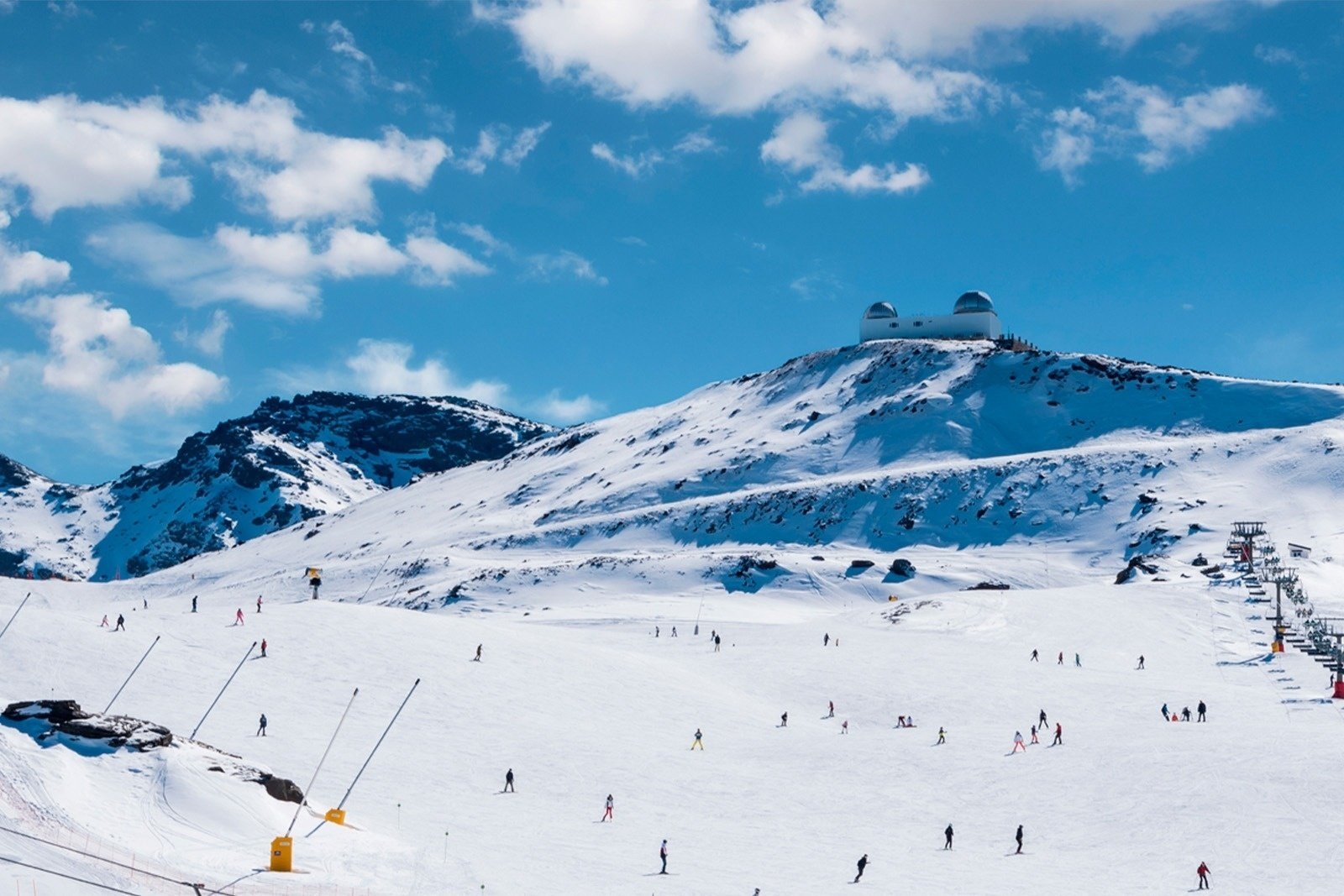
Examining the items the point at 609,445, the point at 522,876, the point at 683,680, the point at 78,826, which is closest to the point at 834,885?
the point at 522,876

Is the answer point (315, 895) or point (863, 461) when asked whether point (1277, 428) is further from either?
point (315, 895)

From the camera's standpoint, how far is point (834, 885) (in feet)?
117

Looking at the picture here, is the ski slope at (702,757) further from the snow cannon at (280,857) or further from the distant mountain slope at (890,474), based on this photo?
the distant mountain slope at (890,474)

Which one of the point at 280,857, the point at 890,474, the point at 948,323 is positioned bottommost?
the point at 280,857

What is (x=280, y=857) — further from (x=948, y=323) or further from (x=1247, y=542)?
(x=948, y=323)

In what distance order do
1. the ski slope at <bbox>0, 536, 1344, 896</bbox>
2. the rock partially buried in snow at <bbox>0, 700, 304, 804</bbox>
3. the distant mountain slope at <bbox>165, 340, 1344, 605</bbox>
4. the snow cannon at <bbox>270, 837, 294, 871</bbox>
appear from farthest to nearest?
the distant mountain slope at <bbox>165, 340, 1344, 605</bbox>, the rock partially buried in snow at <bbox>0, 700, 304, 804</bbox>, the ski slope at <bbox>0, 536, 1344, 896</bbox>, the snow cannon at <bbox>270, 837, 294, 871</bbox>

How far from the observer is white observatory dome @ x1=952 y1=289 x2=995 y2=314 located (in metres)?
169

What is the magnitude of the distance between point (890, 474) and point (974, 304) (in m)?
46.7

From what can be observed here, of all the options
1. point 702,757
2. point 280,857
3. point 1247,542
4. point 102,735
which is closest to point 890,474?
point 1247,542

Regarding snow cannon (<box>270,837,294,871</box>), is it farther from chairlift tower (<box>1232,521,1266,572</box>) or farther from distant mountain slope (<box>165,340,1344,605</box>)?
chairlift tower (<box>1232,521,1266,572</box>)

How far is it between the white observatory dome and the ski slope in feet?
298

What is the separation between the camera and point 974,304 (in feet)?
556

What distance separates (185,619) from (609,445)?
360 ft

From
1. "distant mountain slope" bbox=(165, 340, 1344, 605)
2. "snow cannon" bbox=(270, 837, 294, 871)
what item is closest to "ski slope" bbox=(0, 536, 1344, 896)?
"snow cannon" bbox=(270, 837, 294, 871)
